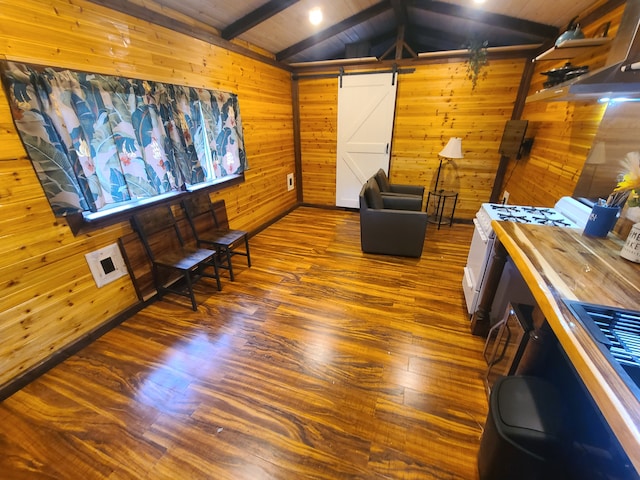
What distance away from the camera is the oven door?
1858 millimetres

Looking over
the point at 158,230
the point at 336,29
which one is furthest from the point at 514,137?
the point at 158,230

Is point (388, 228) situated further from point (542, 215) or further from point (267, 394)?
point (267, 394)

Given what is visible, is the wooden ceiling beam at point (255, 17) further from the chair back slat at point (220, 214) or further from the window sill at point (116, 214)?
the chair back slat at point (220, 214)

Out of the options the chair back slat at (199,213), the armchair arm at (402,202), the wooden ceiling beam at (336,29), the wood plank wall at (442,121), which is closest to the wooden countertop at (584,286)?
the armchair arm at (402,202)

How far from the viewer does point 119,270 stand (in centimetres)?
213

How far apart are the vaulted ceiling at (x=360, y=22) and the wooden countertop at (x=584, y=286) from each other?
1910 millimetres

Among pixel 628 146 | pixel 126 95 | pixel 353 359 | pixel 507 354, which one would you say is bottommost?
pixel 353 359

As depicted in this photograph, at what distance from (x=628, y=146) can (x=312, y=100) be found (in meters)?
3.92

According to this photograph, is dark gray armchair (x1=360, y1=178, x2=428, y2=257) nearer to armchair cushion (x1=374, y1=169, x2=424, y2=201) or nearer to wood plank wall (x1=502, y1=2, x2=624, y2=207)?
armchair cushion (x1=374, y1=169, x2=424, y2=201)

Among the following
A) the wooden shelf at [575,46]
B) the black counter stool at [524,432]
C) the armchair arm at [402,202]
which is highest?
the wooden shelf at [575,46]

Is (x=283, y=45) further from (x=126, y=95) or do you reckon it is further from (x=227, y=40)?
(x=126, y=95)

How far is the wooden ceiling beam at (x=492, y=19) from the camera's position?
9.52 feet

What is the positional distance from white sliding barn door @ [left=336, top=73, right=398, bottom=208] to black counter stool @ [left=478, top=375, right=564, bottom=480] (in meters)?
3.84

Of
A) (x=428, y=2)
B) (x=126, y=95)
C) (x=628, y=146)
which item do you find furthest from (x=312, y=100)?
(x=628, y=146)
